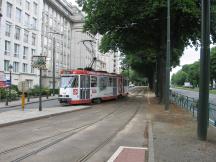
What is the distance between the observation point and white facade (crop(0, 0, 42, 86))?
49.2 meters

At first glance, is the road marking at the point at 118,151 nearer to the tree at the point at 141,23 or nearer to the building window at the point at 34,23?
the tree at the point at 141,23

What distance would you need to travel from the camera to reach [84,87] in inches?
1115

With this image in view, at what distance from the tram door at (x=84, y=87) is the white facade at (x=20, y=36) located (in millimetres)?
22648

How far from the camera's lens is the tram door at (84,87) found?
91.9ft

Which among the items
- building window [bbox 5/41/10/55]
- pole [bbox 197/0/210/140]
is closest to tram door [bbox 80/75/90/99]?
pole [bbox 197/0/210/140]

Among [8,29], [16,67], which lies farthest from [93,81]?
[16,67]

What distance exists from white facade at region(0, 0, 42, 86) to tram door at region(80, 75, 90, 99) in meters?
22.6

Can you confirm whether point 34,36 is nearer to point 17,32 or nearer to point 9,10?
point 17,32

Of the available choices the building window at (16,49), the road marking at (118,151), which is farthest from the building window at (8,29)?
the road marking at (118,151)

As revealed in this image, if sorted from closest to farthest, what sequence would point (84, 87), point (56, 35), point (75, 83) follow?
point (75, 83) < point (84, 87) < point (56, 35)

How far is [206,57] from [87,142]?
14.3ft

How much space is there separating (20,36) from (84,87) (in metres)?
29.4

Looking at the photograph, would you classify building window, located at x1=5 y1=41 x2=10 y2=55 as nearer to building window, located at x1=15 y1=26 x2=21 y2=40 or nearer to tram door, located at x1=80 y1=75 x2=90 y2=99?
building window, located at x1=15 y1=26 x2=21 y2=40

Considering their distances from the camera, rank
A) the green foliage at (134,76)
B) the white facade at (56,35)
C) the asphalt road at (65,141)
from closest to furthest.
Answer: the asphalt road at (65,141) → the white facade at (56,35) → the green foliage at (134,76)
